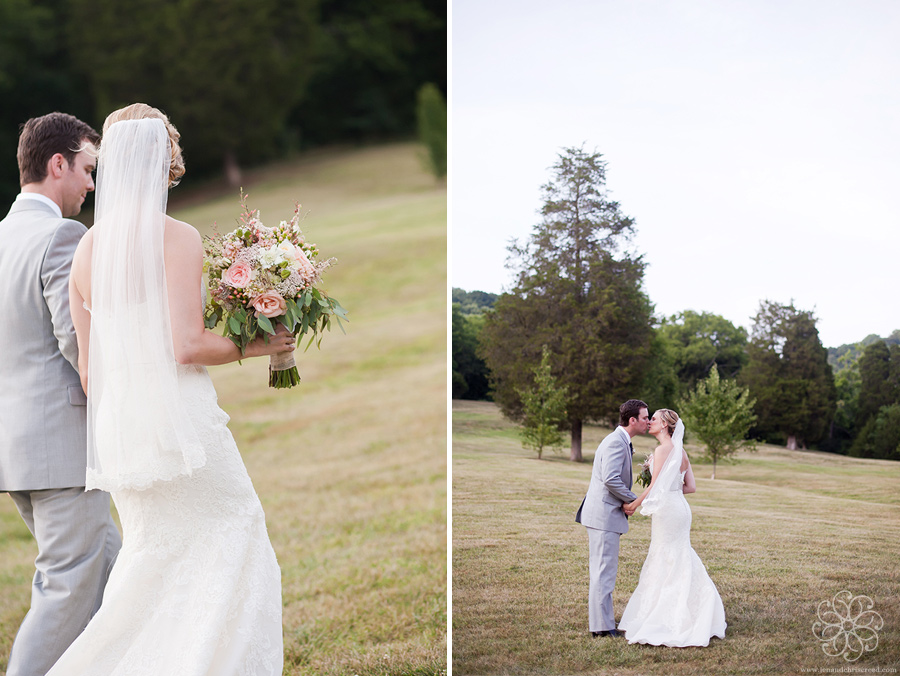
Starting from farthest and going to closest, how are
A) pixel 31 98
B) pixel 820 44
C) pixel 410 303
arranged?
pixel 31 98, pixel 410 303, pixel 820 44

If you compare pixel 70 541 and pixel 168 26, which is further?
pixel 168 26

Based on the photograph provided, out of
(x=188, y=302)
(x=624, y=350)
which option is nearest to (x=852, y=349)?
(x=624, y=350)

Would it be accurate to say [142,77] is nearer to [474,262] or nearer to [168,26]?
[168,26]

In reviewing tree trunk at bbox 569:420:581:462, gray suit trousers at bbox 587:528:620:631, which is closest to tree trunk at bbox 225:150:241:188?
tree trunk at bbox 569:420:581:462

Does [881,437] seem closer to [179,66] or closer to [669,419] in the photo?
[669,419]

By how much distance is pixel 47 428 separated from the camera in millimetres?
3150

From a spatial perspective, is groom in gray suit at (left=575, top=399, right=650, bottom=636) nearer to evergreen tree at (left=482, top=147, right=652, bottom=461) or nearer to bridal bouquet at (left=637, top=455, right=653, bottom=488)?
bridal bouquet at (left=637, top=455, right=653, bottom=488)

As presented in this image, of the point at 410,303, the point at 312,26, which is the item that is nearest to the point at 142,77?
the point at 312,26

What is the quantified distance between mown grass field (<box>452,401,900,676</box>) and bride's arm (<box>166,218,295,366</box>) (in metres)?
2.13

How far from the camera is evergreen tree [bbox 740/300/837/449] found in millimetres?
4480

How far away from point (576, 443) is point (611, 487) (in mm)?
395

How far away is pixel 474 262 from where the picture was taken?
4.68 m

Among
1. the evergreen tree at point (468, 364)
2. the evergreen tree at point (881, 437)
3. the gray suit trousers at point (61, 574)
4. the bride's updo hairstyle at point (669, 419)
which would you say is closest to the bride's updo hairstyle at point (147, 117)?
the gray suit trousers at point (61, 574)

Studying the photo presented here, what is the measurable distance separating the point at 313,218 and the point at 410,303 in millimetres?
8093
